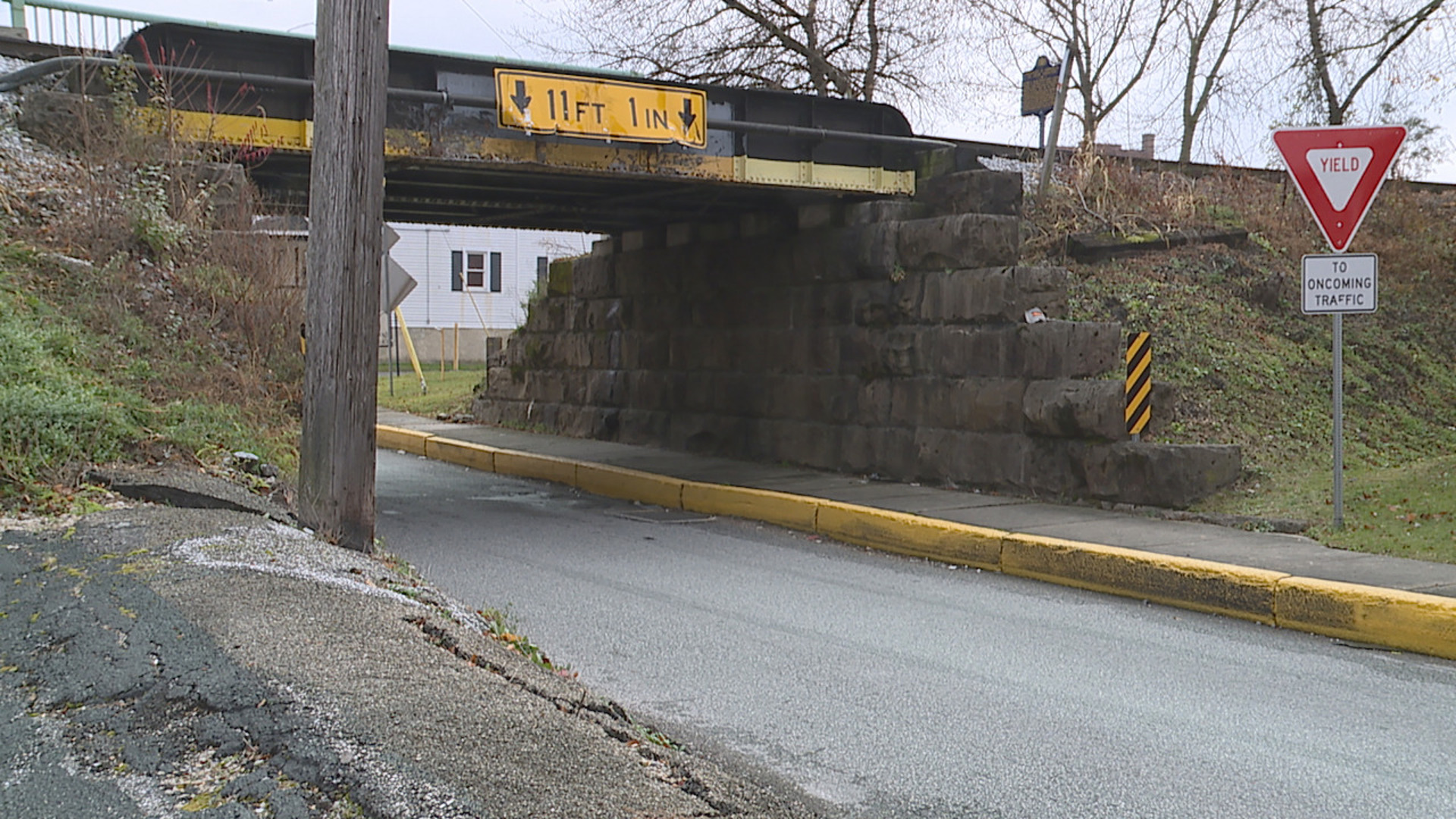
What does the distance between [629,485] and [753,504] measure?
2.30m

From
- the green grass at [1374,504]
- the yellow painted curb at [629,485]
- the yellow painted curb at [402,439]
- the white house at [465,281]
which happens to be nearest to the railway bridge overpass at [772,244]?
the green grass at [1374,504]

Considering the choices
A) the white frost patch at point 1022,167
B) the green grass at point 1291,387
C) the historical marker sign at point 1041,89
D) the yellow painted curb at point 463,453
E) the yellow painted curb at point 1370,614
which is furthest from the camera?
the yellow painted curb at point 463,453

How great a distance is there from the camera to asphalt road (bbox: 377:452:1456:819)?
4.65 meters

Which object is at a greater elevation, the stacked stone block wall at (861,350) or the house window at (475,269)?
the house window at (475,269)

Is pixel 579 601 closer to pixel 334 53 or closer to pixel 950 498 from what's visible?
pixel 334 53

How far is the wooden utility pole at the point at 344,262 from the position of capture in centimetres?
737

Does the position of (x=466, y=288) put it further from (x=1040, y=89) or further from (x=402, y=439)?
(x=1040, y=89)

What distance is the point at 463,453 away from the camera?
60.7 ft

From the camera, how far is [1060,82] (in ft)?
46.8

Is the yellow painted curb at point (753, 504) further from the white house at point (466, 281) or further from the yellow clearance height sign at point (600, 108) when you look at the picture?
the white house at point (466, 281)

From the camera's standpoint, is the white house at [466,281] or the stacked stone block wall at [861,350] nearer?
the stacked stone block wall at [861,350]

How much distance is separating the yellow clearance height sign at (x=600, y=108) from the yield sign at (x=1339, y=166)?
227 inches

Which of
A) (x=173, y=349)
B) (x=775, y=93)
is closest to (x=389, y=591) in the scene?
(x=173, y=349)

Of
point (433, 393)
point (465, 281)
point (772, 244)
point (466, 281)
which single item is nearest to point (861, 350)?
point (772, 244)
